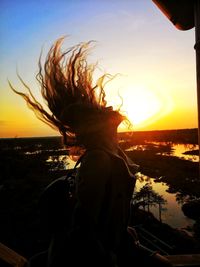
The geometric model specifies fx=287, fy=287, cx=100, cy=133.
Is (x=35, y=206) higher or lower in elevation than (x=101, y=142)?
lower

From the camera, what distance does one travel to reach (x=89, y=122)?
1.61m

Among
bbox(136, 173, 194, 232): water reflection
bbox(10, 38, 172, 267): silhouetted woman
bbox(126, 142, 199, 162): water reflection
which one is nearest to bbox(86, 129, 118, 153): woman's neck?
bbox(10, 38, 172, 267): silhouetted woman

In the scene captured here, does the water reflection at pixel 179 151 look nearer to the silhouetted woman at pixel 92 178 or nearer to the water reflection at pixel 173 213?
the water reflection at pixel 173 213

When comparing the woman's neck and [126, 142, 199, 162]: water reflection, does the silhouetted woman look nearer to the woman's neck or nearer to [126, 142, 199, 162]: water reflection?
the woman's neck

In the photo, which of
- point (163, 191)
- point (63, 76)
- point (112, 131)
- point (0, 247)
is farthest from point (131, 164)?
point (163, 191)

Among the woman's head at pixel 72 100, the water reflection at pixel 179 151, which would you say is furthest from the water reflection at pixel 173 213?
the water reflection at pixel 179 151

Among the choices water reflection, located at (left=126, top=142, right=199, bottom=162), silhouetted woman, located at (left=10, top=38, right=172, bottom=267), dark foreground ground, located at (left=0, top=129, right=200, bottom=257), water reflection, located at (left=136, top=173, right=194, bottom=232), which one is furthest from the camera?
water reflection, located at (left=126, top=142, right=199, bottom=162)

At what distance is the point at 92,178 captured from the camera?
1.34 meters

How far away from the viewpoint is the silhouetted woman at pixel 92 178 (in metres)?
1.36

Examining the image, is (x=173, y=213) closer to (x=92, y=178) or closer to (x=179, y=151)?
(x=92, y=178)

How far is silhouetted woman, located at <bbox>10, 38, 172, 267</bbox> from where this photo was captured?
136 cm

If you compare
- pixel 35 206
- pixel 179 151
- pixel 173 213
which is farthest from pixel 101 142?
pixel 179 151

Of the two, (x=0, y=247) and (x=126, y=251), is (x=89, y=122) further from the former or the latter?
(x=0, y=247)

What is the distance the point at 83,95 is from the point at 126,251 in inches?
37.1
